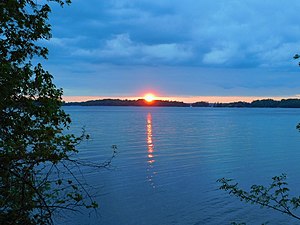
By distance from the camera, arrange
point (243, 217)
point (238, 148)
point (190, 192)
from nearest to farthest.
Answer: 1. point (243, 217)
2. point (190, 192)
3. point (238, 148)

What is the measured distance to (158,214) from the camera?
1570 cm

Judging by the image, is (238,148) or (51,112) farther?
(238,148)

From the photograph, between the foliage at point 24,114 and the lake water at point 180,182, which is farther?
the lake water at point 180,182

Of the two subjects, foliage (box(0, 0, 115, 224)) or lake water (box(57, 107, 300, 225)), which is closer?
foliage (box(0, 0, 115, 224))

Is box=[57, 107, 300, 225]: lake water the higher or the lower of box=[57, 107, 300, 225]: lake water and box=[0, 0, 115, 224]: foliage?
the lower

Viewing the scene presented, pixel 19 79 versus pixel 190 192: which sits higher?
pixel 19 79

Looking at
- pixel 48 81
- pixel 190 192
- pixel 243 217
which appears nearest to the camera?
pixel 48 81

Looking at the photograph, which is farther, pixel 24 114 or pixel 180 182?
pixel 180 182

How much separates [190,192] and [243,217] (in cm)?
461

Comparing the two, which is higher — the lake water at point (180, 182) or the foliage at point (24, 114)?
the foliage at point (24, 114)

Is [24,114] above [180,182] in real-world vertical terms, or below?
above

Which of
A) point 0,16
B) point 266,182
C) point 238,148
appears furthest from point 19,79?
point 238,148

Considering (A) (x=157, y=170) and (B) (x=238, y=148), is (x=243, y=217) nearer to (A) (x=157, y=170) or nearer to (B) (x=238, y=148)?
(A) (x=157, y=170)

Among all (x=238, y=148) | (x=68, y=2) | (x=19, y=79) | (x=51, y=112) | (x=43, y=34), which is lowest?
(x=238, y=148)
